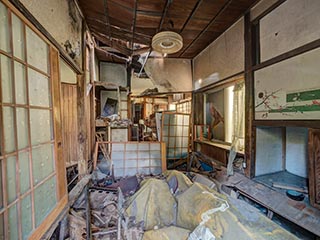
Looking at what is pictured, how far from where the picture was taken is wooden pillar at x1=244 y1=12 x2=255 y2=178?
2867 millimetres

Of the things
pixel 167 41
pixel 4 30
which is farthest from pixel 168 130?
pixel 4 30

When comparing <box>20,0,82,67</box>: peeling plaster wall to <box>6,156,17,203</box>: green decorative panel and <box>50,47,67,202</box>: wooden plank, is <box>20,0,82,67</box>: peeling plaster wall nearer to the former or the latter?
<box>50,47,67,202</box>: wooden plank

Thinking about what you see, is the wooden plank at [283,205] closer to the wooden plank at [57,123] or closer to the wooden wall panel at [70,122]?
the wooden plank at [57,123]

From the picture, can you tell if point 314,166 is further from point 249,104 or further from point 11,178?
point 11,178

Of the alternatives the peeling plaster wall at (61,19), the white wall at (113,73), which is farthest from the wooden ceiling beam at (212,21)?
the white wall at (113,73)

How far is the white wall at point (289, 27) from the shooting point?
196cm

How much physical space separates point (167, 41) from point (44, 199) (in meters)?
2.52

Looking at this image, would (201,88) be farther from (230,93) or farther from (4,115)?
(4,115)

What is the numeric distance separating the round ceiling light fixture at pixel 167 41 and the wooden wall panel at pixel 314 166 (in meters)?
2.11

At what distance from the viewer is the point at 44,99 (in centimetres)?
158

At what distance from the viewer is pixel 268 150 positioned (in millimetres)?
2939

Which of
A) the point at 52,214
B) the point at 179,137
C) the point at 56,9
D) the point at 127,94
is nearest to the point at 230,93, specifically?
the point at 179,137

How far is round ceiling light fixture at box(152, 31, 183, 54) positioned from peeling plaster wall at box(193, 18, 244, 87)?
1169 millimetres

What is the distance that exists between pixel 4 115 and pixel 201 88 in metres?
4.40
